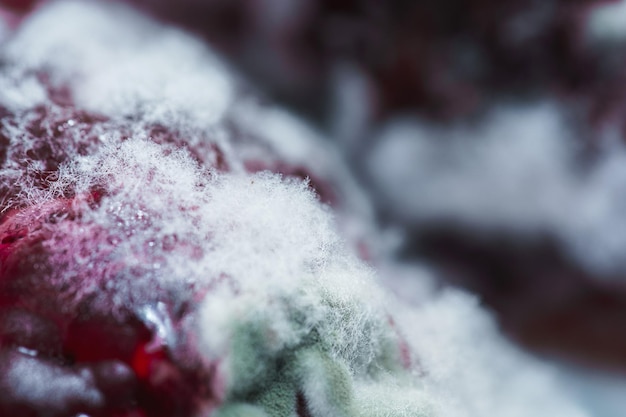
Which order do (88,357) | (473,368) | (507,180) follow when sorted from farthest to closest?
1. (507,180)
2. (473,368)
3. (88,357)

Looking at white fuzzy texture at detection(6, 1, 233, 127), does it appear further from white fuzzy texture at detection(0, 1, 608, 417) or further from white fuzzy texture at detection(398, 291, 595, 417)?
white fuzzy texture at detection(398, 291, 595, 417)

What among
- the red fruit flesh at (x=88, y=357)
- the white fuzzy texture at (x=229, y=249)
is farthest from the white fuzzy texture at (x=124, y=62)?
the red fruit flesh at (x=88, y=357)

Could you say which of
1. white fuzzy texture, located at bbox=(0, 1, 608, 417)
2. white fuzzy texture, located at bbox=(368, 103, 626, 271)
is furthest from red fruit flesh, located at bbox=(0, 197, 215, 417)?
white fuzzy texture, located at bbox=(368, 103, 626, 271)

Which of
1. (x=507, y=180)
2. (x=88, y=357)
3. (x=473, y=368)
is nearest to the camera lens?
(x=88, y=357)

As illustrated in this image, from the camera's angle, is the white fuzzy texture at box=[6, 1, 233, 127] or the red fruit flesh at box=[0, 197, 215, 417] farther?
the white fuzzy texture at box=[6, 1, 233, 127]

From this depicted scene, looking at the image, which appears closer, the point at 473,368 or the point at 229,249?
the point at 229,249

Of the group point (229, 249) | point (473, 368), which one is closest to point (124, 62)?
point (229, 249)

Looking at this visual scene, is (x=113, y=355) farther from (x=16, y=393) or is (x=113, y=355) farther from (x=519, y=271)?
(x=519, y=271)

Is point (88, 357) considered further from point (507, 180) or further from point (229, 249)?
point (507, 180)

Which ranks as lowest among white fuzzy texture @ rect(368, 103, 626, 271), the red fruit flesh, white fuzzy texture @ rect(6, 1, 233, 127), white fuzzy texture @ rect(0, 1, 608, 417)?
the red fruit flesh
